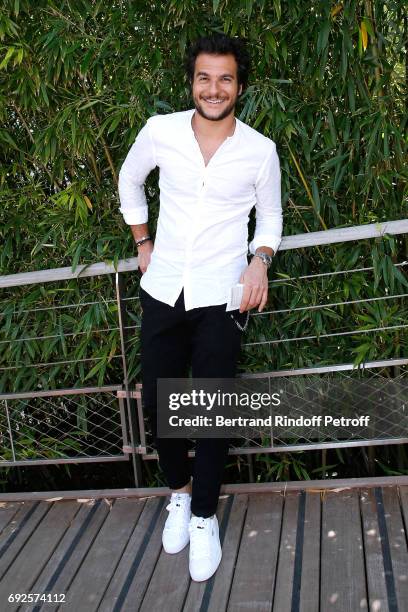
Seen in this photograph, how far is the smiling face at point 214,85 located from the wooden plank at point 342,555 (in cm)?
149


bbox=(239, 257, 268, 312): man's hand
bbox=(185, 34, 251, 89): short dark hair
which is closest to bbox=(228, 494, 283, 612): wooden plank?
bbox=(239, 257, 268, 312): man's hand

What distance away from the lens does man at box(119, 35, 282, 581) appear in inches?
97.3

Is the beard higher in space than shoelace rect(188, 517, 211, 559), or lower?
higher

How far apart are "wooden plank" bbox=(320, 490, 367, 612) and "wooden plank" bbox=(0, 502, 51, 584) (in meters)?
1.11

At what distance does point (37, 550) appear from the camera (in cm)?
274

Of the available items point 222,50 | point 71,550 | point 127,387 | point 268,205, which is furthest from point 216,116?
point 71,550

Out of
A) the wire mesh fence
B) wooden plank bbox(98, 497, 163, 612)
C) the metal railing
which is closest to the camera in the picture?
wooden plank bbox(98, 497, 163, 612)

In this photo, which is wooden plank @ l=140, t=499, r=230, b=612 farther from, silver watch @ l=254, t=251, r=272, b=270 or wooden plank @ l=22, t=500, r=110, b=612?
silver watch @ l=254, t=251, r=272, b=270

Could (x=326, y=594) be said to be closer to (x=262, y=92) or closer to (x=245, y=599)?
(x=245, y=599)

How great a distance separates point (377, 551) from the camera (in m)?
2.54

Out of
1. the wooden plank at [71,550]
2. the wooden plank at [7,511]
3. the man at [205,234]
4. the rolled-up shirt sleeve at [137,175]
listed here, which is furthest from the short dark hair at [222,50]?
the wooden plank at [7,511]

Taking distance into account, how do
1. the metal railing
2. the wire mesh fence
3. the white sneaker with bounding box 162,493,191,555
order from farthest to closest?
the wire mesh fence, the metal railing, the white sneaker with bounding box 162,493,191,555

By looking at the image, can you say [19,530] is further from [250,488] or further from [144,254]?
[144,254]

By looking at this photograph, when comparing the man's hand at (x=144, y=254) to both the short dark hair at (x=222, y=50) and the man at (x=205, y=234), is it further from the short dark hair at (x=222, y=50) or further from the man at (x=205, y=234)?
the short dark hair at (x=222, y=50)
